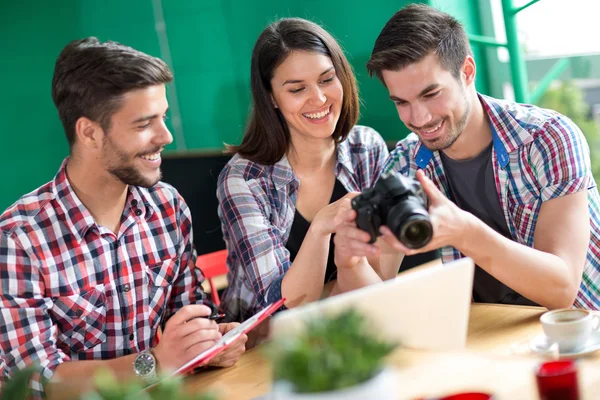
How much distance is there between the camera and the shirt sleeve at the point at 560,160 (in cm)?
169

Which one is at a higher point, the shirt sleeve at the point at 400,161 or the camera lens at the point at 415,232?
the shirt sleeve at the point at 400,161

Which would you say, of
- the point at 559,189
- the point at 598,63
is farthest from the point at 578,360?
the point at 598,63

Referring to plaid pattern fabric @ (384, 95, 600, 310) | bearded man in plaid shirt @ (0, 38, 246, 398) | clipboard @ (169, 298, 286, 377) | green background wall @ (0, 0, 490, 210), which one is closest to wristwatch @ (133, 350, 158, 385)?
bearded man in plaid shirt @ (0, 38, 246, 398)

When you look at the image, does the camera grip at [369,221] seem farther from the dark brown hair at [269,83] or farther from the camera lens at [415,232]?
the dark brown hair at [269,83]

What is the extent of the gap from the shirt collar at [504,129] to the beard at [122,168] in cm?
87

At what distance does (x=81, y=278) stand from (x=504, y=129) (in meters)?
1.09

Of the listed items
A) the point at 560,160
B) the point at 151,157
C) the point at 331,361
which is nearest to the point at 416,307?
the point at 331,361

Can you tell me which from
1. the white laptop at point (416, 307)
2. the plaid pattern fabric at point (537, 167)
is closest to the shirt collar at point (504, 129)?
the plaid pattern fabric at point (537, 167)

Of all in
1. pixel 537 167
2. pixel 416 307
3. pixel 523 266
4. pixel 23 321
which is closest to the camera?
pixel 416 307

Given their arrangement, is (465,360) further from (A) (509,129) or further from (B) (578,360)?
(A) (509,129)

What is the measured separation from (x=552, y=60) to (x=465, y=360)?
1.93m

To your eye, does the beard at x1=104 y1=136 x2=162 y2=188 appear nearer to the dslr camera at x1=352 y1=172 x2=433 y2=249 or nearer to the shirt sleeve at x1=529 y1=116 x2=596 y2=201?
the dslr camera at x1=352 y1=172 x2=433 y2=249

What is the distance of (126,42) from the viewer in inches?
161

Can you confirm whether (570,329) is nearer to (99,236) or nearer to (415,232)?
(415,232)
